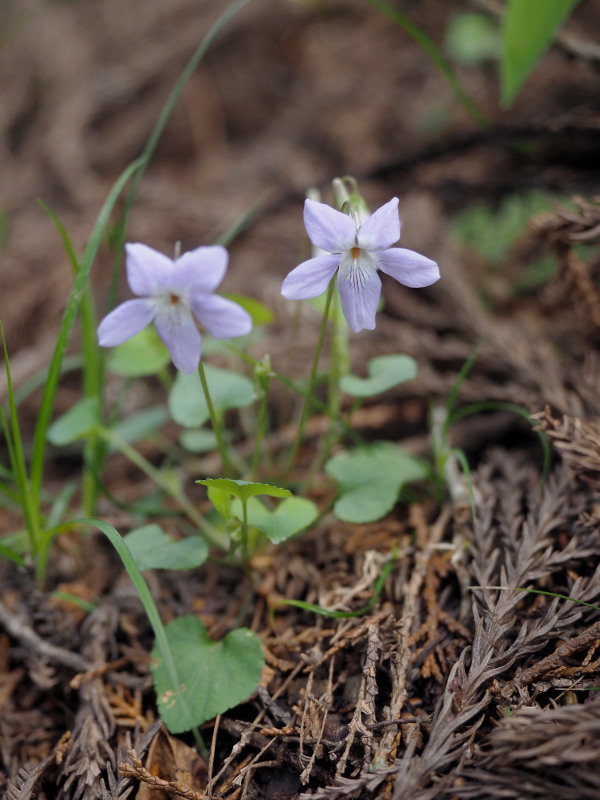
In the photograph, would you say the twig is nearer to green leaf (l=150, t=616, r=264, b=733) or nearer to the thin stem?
green leaf (l=150, t=616, r=264, b=733)

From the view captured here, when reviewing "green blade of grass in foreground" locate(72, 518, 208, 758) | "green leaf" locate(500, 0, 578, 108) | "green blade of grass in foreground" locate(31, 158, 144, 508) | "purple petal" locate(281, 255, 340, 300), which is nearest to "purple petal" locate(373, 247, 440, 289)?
"purple petal" locate(281, 255, 340, 300)

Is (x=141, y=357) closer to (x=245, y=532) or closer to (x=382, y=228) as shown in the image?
(x=245, y=532)

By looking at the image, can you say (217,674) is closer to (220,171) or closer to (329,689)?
(329,689)

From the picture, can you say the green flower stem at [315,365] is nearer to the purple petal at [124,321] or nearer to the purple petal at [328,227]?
the purple petal at [328,227]

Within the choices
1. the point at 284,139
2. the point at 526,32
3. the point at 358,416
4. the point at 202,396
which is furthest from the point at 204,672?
the point at 284,139

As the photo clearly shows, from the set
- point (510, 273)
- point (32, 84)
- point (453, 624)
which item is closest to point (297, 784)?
point (453, 624)
